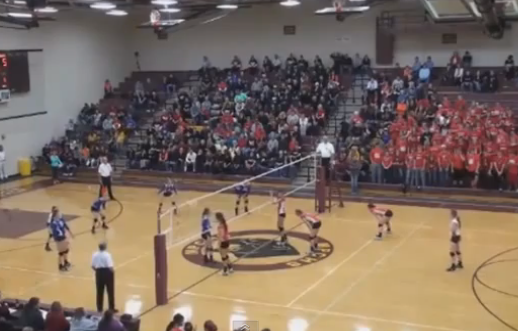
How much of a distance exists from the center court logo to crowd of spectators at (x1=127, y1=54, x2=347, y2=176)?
8486mm

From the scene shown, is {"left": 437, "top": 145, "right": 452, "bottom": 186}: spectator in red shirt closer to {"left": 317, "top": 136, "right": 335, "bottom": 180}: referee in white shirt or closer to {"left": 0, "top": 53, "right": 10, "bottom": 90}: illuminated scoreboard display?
{"left": 317, "top": 136, "right": 335, "bottom": 180}: referee in white shirt

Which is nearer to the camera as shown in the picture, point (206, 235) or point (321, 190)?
Result: point (206, 235)

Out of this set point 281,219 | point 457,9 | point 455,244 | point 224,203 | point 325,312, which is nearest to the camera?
point 325,312

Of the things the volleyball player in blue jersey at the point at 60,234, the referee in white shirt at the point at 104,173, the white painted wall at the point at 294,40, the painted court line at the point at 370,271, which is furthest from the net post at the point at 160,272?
the white painted wall at the point at 294,40

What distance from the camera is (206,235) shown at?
19.3 m

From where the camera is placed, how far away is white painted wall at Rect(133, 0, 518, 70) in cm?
3544

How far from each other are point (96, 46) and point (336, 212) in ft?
64.6

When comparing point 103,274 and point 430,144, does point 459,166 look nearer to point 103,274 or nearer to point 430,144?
point 430,144

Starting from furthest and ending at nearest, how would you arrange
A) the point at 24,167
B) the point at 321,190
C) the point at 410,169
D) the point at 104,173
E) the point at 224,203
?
the point at 24,167
the point at 410,169
the point at 104,173
the point at 224,203
the point at 321,190

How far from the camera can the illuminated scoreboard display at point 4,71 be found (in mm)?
33406

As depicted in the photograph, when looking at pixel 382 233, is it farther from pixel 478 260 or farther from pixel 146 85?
pixel 146 85

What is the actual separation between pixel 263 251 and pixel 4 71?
60.2 ft

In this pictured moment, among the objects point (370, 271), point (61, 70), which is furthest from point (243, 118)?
point (370, 271)

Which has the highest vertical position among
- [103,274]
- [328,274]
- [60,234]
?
[60,234]
